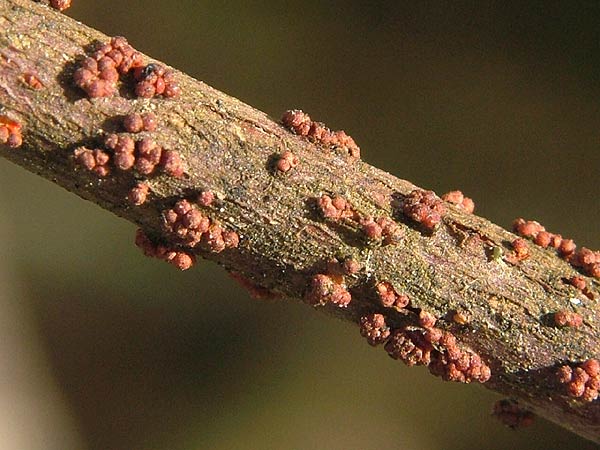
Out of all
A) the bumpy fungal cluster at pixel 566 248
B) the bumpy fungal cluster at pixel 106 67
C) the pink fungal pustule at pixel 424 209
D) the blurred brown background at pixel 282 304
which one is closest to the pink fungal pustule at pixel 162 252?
the bumpy fungal cluster at pixel 106 67

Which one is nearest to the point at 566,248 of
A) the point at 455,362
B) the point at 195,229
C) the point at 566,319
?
the point at 566,319

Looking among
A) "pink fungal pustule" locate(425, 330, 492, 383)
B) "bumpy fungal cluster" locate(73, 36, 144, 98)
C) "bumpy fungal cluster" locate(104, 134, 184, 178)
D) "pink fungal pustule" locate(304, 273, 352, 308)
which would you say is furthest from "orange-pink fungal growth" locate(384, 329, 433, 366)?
"bumpy fungal cluster" locate(73, 36, 144, 98)

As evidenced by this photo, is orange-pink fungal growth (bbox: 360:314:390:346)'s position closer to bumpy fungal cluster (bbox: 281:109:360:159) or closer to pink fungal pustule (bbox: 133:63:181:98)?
bumpy fungal cluster (bbox: 281:109:360:159)

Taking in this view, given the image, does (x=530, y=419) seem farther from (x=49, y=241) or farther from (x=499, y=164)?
(x=49, y=241)

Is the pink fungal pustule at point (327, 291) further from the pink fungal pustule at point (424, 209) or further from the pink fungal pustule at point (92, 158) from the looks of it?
the pink fungal pustule at point (92, 158)

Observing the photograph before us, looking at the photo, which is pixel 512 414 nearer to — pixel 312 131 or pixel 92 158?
pixel 312 131

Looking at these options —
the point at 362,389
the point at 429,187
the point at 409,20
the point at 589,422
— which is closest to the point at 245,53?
the point at 409,20
